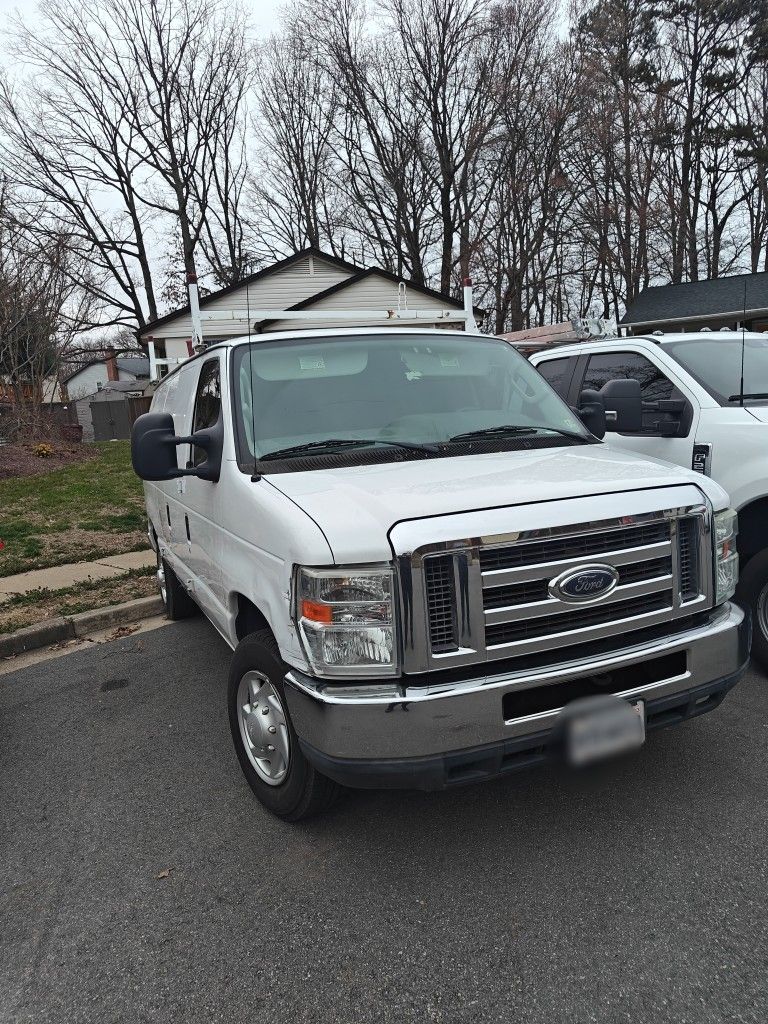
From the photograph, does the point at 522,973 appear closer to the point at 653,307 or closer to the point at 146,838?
the point at 146,838

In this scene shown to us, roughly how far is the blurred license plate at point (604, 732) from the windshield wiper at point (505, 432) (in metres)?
1.41

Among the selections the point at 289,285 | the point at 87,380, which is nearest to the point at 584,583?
the point at 289,285

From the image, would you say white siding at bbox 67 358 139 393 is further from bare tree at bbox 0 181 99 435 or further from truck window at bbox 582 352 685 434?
truck window at bbox 582 352 685 434

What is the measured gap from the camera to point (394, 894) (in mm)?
2654

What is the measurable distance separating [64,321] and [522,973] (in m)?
20.9

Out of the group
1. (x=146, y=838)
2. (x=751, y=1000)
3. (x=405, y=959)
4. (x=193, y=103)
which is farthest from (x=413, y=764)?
(x=193, y=103)

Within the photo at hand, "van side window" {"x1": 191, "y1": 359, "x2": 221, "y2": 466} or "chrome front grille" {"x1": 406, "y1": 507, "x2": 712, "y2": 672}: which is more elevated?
"van side window" {"x1": 191, "y1": 359, "x2": 221, "y2": 466}

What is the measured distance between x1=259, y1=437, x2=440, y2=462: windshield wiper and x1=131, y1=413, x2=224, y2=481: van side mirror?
37 centimetres

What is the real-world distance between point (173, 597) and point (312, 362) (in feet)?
9.93

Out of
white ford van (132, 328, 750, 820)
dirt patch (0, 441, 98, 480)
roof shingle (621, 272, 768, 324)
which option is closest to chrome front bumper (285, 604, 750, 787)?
white ford van (132, 328, 750, 820)

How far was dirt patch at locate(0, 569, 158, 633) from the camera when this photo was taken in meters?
6.07

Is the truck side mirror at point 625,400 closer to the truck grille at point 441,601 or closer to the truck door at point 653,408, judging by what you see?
the truck door at point 653,408

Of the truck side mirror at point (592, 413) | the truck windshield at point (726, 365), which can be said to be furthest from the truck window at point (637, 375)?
the truck side mirror at point (592, 413)

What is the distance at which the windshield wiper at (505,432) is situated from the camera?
11.5 feet
